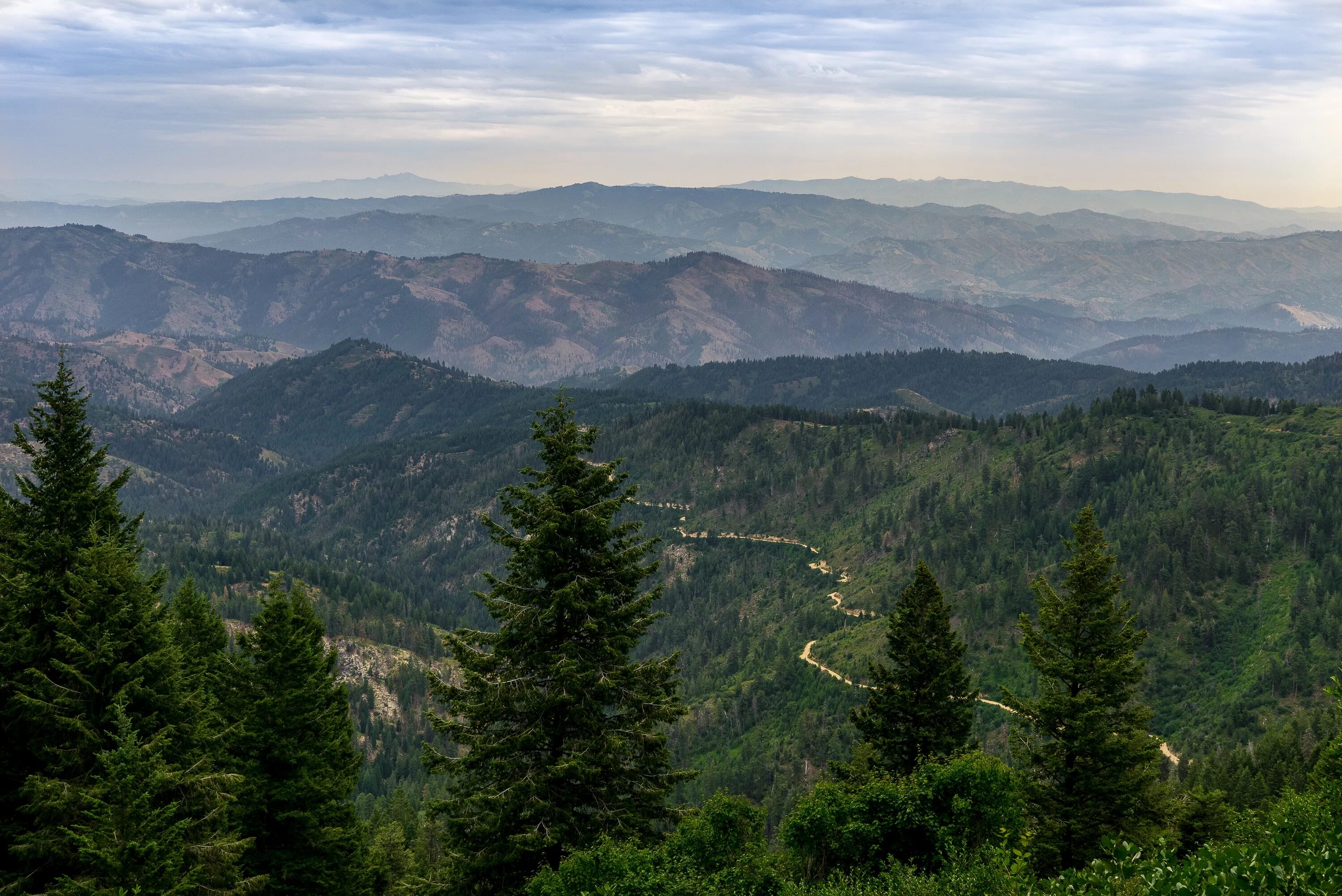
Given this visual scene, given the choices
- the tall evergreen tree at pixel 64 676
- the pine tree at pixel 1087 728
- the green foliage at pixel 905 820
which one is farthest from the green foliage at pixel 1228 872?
the tall evergreen tree at pixel 64 676

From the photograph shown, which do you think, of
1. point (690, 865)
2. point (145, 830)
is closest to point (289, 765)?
point (145, 830)

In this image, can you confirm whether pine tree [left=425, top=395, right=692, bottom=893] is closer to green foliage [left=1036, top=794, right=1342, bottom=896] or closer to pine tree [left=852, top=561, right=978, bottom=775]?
green foliage [left=1036, top=794, right=1342, bottom=896]

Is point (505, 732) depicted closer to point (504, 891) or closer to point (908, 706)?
point (504, 891)

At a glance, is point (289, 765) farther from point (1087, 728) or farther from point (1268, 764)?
point (1268, 764)

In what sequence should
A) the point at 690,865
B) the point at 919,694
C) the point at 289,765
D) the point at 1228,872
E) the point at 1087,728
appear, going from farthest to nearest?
the point at 919,694 < the point at 1087,728 < the point at 289,765 < the point at 690,865 < the point at 1228,872

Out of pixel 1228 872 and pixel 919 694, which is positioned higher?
pixel 1228 872

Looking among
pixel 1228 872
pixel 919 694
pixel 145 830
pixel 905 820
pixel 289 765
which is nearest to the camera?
pixel 1228 872
